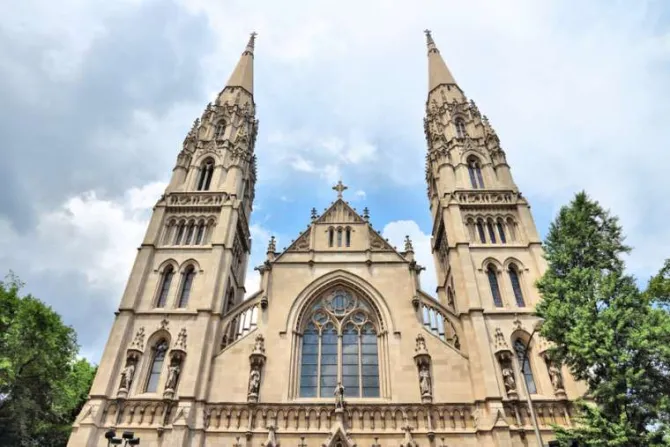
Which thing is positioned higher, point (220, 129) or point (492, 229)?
point (220, 129)

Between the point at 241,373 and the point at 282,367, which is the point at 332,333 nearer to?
the point at 282,367

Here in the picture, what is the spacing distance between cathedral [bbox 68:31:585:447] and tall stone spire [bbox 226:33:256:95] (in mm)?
12938

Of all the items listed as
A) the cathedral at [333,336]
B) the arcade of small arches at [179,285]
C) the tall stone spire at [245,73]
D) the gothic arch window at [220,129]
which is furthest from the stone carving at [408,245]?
the tall stone spire at [245,73]

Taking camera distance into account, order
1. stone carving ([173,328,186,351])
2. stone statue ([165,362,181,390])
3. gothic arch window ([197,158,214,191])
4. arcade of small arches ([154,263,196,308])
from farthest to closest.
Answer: gothic arch window ([197,158,214,191]) → arcade of small arches ([154,263,196,308]) → stone carving ([173,328,186,351]) → stone statue ([165,362,181,390])

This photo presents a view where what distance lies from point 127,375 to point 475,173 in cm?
2383

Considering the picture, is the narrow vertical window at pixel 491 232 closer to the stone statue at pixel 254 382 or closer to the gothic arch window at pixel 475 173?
the gothic arch window at pixel 475 173

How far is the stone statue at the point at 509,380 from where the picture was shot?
1956cm

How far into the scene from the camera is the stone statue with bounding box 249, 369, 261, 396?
19.8 metres

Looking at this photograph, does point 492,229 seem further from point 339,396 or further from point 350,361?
point 339,396

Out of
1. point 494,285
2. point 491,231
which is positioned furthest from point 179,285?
point 491,231

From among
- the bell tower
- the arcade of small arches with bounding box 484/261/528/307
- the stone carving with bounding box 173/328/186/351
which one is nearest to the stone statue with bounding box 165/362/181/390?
the stone carving with bounding box 173/328/186/351

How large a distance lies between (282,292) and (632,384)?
1541 cm

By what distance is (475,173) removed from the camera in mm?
30719

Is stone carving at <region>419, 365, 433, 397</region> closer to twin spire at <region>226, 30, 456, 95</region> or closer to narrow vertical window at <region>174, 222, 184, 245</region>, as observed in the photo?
narrow vertical window at <region>174, 222, 184, 245</region>
